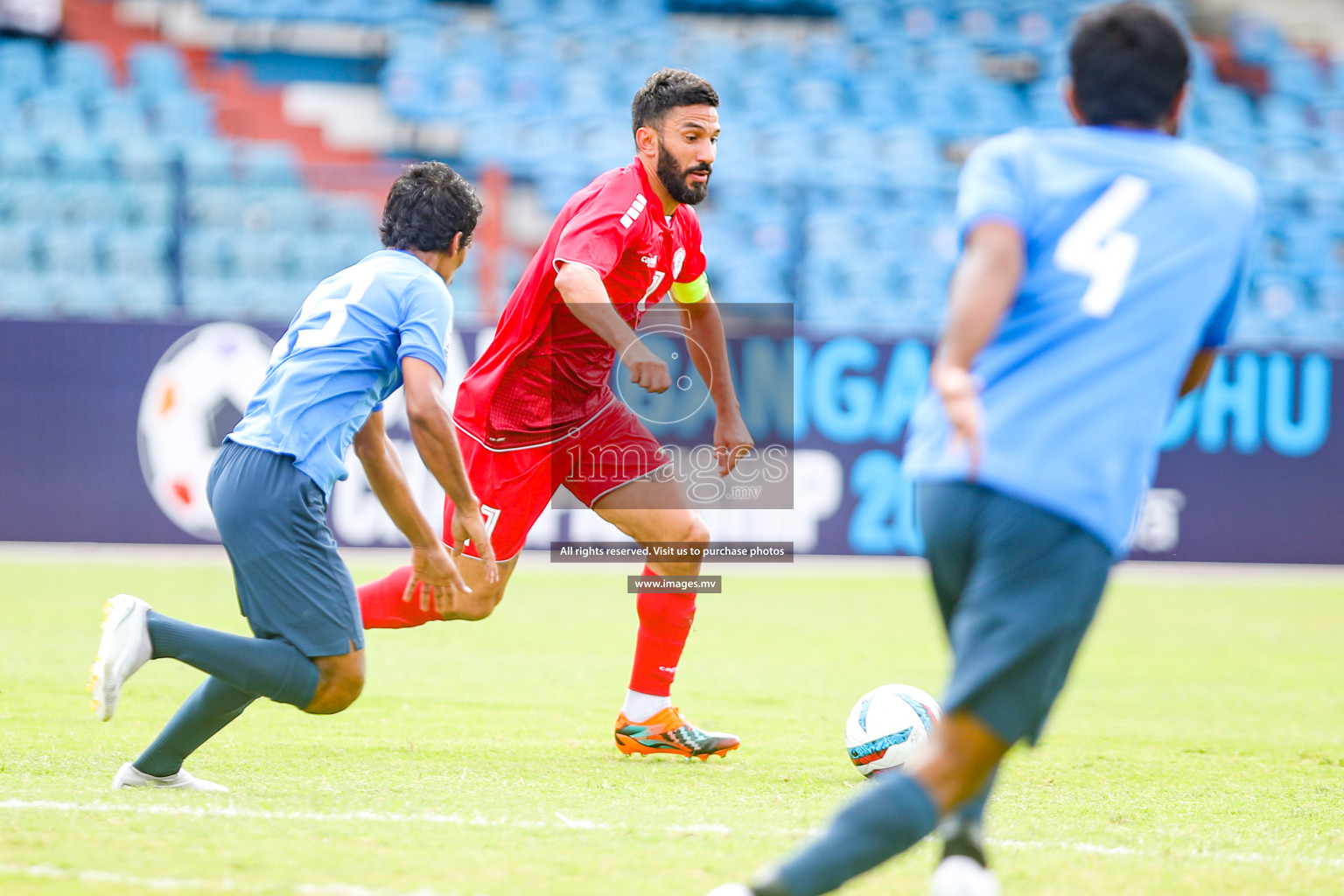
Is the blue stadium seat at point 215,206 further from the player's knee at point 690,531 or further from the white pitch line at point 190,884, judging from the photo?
the white pitch line at point 190,884

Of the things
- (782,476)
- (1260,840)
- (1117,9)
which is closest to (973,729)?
(1117,9)

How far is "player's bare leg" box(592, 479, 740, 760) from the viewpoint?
16.8 ft

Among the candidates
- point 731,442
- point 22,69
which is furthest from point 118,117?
point 731,442

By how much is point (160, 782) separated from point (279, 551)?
843 mm

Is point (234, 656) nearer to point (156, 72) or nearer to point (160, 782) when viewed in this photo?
point (160, 782)

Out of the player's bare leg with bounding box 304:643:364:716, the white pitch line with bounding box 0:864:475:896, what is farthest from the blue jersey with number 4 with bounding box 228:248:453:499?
the white pitch line with bounding box 0:864:475:896

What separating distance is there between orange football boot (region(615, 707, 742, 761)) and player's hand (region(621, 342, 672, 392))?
1377 mm

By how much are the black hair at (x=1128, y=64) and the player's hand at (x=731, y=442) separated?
9.01 feet

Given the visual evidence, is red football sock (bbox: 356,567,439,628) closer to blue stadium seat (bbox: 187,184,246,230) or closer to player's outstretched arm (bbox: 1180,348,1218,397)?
player's outstretched arm (bbox: 1180,348,1218,397)

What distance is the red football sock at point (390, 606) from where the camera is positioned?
5035 mm

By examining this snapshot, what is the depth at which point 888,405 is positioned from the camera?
12.0m

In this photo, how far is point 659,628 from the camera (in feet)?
17.3

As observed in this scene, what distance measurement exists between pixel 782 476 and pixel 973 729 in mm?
9476

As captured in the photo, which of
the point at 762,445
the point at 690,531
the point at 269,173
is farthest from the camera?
the point at 269,173
